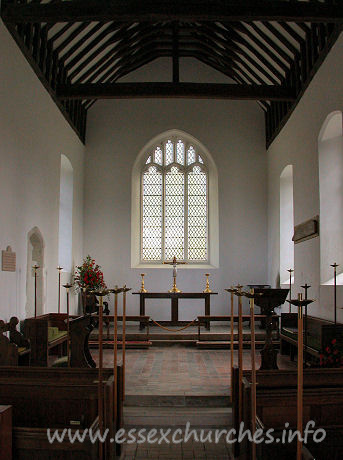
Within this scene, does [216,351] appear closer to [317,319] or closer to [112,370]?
[317,319]

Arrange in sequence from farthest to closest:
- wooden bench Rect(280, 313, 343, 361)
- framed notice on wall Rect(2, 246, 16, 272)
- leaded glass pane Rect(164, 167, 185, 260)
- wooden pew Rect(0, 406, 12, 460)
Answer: leaded glass pane Rect(164, 167, 185, 260) → framed notice on wall Rect(2, 246, 16, 272) → wooden bench Rect(280, 313, 343, 361) → wooden pew Rect(0, 406, 12, 460)

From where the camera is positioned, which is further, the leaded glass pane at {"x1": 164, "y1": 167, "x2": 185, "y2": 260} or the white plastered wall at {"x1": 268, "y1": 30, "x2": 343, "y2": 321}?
the leaded glass pane at {"x1": 164, "y1": 167, "x2": 185, "y2": 260}

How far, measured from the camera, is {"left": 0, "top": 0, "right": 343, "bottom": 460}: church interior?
4.00 metres

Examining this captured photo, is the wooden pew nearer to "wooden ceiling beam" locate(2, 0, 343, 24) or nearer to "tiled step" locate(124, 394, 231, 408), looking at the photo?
"tiled step" locate(124, 394, 231, 408)

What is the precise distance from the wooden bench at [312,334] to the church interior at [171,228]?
0.09 feet

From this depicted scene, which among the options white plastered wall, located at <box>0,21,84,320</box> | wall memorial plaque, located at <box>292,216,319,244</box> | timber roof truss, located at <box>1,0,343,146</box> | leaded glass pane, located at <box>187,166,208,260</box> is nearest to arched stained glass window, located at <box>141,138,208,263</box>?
leaded glass pane, located at <box>187,166,208,260</box>

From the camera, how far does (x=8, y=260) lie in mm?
7016

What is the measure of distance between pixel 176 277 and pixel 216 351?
361 cm

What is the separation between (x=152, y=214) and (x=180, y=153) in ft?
5.50

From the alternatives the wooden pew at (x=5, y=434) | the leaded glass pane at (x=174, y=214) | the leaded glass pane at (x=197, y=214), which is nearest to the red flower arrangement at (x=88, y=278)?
the leaded glass pane at (x=174, y=214)

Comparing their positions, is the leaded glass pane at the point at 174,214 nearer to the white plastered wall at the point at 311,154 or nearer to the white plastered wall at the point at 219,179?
the white plastered wall at the point at 219,179

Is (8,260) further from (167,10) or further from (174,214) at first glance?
(174,214)

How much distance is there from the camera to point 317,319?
773 cm

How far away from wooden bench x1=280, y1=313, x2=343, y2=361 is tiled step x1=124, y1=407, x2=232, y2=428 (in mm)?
1475
